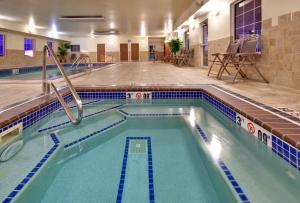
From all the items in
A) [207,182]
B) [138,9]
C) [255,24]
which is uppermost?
[138,9]

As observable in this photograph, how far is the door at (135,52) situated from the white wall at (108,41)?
0.30m

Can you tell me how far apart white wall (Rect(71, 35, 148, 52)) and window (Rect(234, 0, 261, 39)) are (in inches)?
653

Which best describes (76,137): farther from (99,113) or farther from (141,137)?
(99,113)

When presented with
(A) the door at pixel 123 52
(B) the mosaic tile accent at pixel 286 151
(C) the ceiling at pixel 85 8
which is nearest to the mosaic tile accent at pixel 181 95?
(B) the mosaic tile accent at pixel 286 151

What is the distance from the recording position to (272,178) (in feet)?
5.92

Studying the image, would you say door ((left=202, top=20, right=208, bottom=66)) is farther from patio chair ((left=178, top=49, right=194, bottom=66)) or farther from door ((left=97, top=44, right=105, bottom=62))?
door ((left=97, top=44, right=105, bottom=62))

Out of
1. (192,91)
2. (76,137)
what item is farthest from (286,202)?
(192,91)

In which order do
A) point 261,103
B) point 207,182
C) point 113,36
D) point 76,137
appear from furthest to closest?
point 113,36 → point 261,103 → point 76,137 → point 207,182

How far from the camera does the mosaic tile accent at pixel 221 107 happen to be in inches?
120

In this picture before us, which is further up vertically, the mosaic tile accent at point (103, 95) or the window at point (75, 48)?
the window at point (75, 48)

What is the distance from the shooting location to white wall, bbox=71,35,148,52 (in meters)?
23.1

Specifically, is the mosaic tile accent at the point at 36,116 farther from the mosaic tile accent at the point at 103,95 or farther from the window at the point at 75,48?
the window at the point at 75,48

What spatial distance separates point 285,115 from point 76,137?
195cm

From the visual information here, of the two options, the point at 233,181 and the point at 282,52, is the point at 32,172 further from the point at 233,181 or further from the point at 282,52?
the point at 282,52
